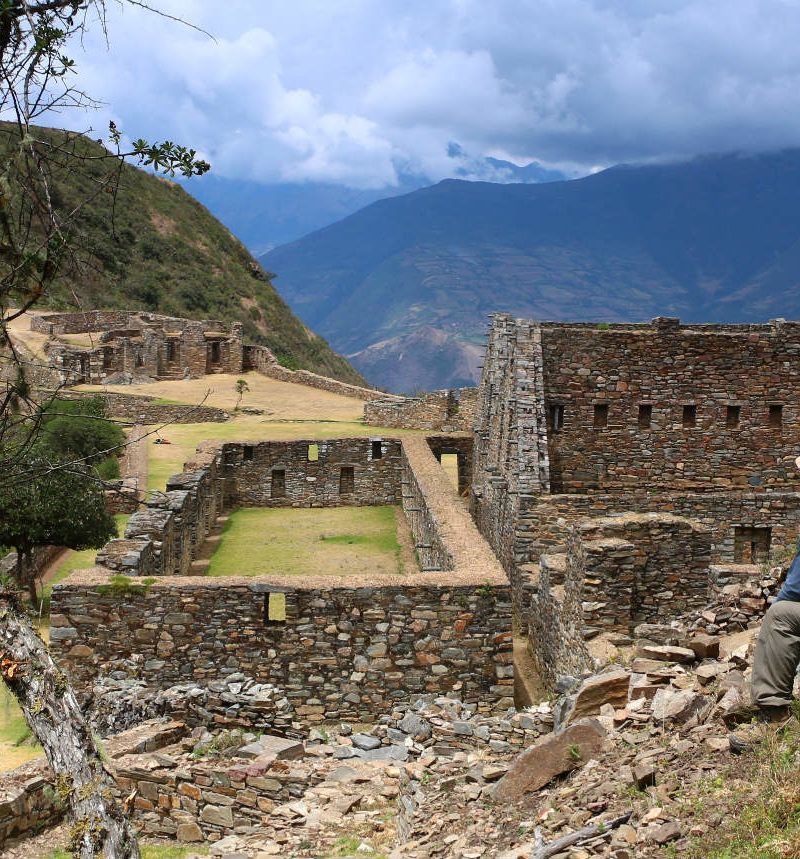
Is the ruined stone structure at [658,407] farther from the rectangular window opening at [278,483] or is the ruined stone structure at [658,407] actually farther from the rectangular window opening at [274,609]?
the rectangular window opening at [274,609]

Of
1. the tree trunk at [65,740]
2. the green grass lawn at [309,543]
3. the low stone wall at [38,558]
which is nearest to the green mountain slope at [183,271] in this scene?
the green grass lawn at [309,543]

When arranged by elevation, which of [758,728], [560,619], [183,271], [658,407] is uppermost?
[183,271]

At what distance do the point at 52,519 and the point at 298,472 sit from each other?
7.05 meters

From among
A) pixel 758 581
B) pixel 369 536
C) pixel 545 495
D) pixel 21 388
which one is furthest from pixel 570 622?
pixel 369 536

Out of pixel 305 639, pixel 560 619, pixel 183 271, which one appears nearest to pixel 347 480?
pixel 560 619

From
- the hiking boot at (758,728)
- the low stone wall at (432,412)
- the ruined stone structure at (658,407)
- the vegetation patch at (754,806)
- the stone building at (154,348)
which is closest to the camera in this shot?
the vegetation patch at (754,806)

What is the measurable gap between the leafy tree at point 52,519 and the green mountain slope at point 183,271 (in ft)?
164

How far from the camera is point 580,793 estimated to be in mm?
6531

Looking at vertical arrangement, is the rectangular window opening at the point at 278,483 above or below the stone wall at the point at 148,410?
below

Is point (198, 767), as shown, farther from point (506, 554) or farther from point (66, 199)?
point (66, 199)

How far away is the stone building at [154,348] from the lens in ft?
156

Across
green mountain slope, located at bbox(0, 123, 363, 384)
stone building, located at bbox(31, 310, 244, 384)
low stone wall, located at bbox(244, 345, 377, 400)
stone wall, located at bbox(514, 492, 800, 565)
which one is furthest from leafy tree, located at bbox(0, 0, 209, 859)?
green mountain slope, located at bbox(0, 123, 363, 384)

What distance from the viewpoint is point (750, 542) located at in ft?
47.5

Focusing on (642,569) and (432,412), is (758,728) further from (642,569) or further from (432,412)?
(432,412)
